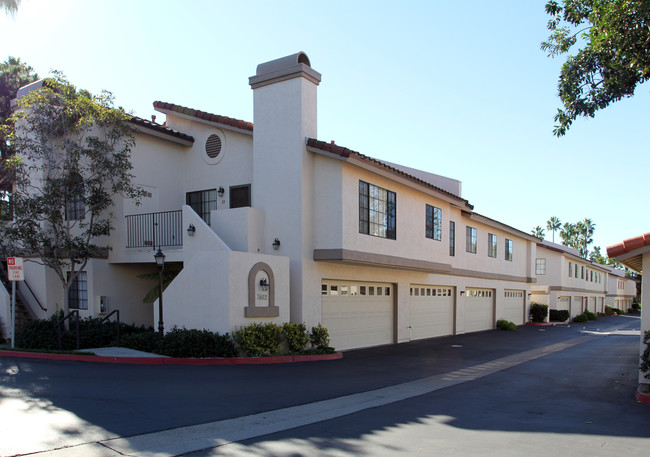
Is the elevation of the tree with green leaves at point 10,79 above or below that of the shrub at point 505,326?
above

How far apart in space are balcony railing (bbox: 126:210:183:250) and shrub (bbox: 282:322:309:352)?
4.63m

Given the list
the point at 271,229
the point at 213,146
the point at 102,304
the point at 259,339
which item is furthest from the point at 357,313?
the point at 102,304

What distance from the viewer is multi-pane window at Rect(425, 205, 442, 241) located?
19.9 m

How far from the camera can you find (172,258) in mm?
15180

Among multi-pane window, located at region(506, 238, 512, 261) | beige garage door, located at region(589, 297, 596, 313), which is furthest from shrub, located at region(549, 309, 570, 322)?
beige garage door, located at region(589, 297, 596, 313)

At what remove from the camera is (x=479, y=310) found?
89.5 ft

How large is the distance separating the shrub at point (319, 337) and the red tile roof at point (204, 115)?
21.9 ft

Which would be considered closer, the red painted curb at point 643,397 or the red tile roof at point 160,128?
the red painted curb at point 643,397

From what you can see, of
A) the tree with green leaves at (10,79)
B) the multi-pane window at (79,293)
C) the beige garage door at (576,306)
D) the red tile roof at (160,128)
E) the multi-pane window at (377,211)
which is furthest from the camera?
the beige garage door at (576,306)

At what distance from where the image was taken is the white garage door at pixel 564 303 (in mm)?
41753

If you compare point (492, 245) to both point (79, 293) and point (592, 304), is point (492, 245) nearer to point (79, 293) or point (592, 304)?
point (79, 293)

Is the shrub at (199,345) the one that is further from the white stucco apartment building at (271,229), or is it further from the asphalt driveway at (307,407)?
the asphalt driveway at (307,407)

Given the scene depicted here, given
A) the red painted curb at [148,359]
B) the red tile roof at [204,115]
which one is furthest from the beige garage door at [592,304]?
the red painted curb at [148,359]

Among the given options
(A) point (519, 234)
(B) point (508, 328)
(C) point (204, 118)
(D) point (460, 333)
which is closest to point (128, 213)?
(C) point (204, 118)
